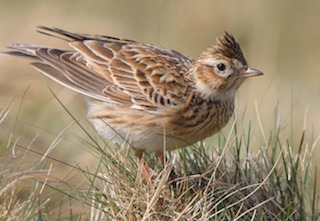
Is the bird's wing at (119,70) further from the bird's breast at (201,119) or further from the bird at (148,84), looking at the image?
the bird's breast at (201,119)

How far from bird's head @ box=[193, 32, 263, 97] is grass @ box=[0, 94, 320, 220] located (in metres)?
0.41

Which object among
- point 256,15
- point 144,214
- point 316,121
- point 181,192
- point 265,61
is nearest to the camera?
point 144,214

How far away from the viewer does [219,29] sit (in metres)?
11.8

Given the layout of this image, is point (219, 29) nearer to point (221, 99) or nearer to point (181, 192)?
point (221, 99)

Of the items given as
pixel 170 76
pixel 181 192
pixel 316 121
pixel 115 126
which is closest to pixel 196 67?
pixel 170 76

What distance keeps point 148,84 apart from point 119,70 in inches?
11.0

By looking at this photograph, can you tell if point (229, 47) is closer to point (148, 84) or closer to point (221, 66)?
point (221, 66)

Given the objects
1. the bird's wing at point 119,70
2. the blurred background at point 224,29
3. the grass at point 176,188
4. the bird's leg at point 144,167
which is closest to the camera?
the grass at point 176,188

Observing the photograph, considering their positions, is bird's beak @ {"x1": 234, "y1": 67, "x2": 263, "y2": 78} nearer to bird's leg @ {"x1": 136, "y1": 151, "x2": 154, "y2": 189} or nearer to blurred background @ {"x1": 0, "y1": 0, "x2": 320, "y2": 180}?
bird's leg @ {"x1": 136, "y1": 151, "x2": 154, "y2": 189}

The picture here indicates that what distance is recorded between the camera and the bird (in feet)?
20.4

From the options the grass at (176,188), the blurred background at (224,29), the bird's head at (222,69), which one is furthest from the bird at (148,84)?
the blurred background at (224,29)

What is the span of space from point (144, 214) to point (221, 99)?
1.50 m

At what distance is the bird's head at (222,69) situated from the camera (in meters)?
6.28

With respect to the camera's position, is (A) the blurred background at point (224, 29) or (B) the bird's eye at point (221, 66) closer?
(B) the bird's eye at point (221, 66)
